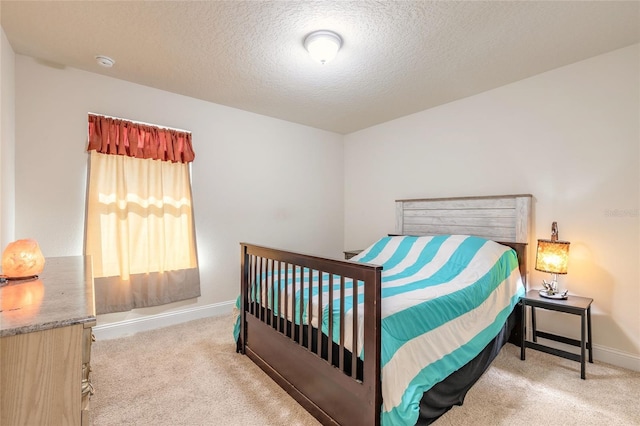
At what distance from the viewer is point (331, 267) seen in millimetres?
1647

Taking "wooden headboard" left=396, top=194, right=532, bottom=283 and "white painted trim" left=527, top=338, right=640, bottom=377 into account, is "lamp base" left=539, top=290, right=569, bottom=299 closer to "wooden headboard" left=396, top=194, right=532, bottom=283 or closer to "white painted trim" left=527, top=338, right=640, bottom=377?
"wooden headboard" left=396, top=194, right=532, bottom=283

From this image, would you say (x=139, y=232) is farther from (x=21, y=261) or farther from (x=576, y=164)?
(x=576, y=164)

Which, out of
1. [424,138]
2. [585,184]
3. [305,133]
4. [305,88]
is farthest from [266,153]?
[585,184]

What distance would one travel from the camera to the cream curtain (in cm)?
276

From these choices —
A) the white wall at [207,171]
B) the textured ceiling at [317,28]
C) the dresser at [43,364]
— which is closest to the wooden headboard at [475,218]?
the textured ceiling at [317,28]

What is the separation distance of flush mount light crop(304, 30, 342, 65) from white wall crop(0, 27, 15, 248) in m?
2.13

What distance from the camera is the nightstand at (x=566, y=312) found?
2143mm

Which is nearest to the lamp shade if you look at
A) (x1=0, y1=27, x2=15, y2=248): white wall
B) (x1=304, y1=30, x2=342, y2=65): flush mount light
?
(x1=304, y1=30, x2=342, y2=65): flush mount light

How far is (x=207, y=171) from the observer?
3.44 meters

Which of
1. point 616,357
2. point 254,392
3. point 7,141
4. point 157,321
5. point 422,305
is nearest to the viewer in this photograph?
point 422,305

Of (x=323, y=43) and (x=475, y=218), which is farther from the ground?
(x=323, y=43)

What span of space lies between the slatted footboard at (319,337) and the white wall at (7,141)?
1781 millimetres

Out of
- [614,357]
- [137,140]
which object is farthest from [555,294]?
[137,140]

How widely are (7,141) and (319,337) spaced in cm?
268
